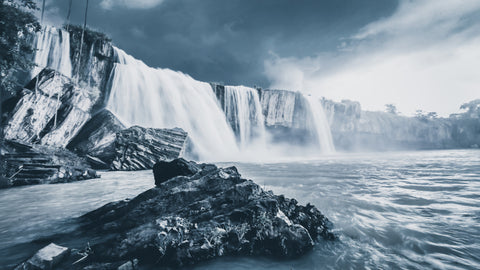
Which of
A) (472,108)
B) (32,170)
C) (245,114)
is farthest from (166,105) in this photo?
(472,108)

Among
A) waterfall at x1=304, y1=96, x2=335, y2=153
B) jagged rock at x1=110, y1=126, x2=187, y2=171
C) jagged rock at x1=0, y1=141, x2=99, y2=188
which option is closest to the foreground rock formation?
jagged rock at x1=0, y1=141, x2=99, y2=188

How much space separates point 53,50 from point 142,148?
13152 mm

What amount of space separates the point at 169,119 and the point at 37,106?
28.3 ft

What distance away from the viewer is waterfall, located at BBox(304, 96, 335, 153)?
31609 mm

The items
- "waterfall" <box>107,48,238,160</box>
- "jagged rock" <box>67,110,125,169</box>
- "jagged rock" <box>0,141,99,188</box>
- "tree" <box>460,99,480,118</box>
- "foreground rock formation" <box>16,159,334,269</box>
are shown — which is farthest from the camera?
"tree" <box>460,99,480,118</box>

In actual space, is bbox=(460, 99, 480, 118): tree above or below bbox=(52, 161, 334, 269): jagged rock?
above

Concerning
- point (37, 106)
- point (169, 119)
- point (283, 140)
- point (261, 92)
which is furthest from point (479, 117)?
point (37, 106)

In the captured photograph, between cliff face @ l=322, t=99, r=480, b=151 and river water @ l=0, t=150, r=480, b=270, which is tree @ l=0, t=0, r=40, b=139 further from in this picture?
cliff face @ l=322, t=99, r=480, b=151

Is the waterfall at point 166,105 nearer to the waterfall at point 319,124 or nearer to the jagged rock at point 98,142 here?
the jagged rock at point 98,142

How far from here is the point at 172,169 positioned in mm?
5102

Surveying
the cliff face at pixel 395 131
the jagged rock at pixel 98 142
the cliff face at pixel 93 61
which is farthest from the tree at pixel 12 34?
the cliff face at pixel 395 131

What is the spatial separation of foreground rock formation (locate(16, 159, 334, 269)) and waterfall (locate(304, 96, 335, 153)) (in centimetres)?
3052

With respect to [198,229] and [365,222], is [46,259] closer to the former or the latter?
[198,229]

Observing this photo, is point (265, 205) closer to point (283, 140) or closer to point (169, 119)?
point (169, 119)
